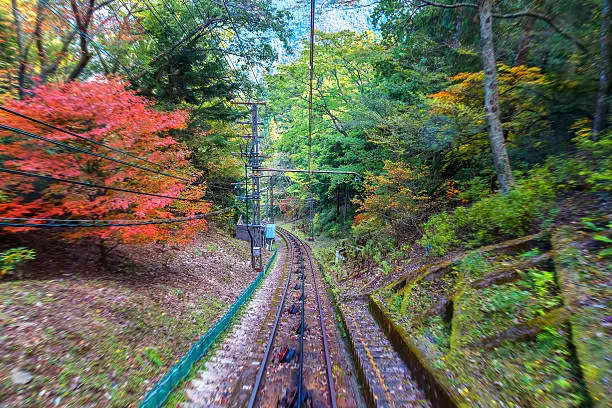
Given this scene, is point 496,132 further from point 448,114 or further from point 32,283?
point 32,283

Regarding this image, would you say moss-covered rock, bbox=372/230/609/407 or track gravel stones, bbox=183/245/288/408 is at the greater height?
moss-covered rock, bbox=372/230/609/407

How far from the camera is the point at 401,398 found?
5098 millimetres

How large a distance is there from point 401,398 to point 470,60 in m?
11.6

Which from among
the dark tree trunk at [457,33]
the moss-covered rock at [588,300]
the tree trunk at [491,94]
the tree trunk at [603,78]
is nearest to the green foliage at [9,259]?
the moss-covered rock at [588,300]

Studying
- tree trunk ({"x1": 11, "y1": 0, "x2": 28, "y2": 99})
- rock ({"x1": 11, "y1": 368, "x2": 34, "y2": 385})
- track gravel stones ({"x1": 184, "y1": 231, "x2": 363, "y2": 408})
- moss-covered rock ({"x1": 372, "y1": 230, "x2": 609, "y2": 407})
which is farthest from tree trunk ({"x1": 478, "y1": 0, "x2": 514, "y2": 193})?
tree trunk ({"x1": 11, "y1": 0, "x2": 28, "y2": 99})

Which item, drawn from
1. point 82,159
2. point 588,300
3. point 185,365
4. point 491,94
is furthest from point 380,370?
point 82,159

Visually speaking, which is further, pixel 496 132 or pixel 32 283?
pixel 496 132

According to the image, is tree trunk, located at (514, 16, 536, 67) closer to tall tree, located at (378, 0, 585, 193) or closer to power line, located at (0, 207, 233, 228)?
tall tree, located at (378, 0, 585, 193)

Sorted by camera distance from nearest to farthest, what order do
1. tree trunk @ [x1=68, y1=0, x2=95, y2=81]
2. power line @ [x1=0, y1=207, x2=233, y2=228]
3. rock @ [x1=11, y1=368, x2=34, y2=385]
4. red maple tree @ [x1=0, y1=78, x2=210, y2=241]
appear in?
power line @ [x1=0, y1=207, x2=233, y2=228] → rock @ [x1=11, y1=368, x2=34, y2=385] → red maple tree @ [x1=0, y1=78, x2=210, y2=241] → tree trunk @ [x1=68, y1=0, x2=95, y2=81]

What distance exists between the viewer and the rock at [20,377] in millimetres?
4109

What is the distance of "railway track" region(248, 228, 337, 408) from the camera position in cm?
571

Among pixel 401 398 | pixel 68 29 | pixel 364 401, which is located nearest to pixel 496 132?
→ pixel 401 398

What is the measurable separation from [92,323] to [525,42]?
1474cm

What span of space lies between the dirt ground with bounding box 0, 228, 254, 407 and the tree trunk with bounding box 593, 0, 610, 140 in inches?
481
